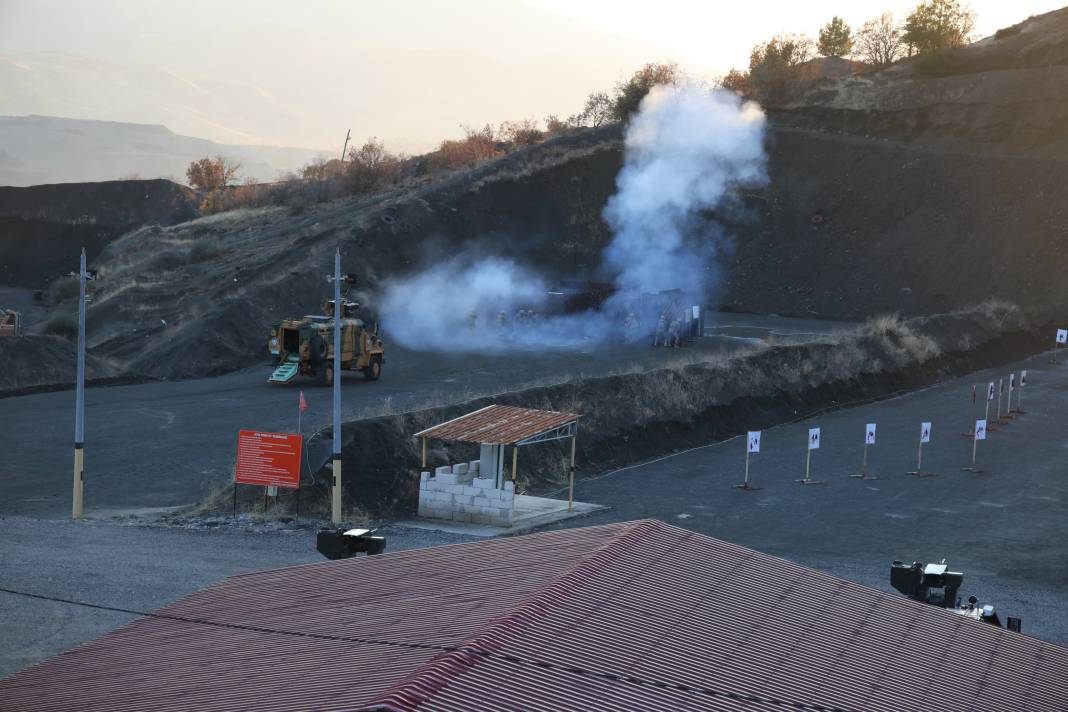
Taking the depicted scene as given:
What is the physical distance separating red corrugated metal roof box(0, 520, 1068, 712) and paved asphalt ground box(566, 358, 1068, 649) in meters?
9.37

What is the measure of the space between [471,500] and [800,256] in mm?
53911

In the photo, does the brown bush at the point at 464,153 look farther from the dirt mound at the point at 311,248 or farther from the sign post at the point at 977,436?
the sign post at the point at 977,436

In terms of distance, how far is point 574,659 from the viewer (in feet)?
31.0

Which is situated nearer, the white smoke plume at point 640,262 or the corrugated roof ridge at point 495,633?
the corrugated roof ridge at point 495,633

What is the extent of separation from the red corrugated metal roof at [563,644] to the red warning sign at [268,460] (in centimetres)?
1272

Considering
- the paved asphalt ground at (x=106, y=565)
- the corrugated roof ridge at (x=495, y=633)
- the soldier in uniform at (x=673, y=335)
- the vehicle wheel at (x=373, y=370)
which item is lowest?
the paved asphalt ground at (x=106, y=565)

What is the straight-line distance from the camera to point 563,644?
967 cm

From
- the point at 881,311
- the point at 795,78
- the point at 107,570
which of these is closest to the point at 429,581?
the point at 107,570

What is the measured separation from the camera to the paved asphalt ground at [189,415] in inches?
1176

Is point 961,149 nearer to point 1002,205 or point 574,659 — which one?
point 1002,205

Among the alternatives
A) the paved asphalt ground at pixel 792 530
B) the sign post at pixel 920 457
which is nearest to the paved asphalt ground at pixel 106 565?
the paved asphalt ground at pixel 792 530

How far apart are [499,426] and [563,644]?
18321 mm

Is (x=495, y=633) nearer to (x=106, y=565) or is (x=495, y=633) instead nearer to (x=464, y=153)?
(x=106, y=565)

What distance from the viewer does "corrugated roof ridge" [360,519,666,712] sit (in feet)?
26.8
